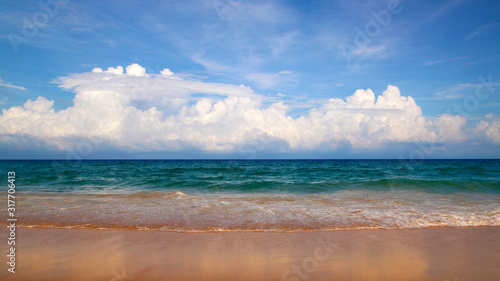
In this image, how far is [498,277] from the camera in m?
4.93

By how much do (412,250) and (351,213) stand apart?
13.4 feet

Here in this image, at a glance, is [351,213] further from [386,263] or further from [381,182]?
[381,182]

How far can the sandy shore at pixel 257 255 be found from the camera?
5.01 m

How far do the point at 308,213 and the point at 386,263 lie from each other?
16.3 ft

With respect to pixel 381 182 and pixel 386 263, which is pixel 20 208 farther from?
pixel 381 182

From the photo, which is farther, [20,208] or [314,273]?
[20,208]

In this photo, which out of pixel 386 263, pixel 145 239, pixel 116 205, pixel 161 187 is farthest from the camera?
pixel 161 187

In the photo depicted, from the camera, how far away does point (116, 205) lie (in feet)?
40.0

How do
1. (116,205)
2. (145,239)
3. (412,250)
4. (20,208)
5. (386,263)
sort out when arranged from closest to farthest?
1. (386,263)
2. (412,250)
3. (145,239)
4. (20,208)
5. (116,205)

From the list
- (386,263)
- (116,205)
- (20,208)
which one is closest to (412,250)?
(386,263)

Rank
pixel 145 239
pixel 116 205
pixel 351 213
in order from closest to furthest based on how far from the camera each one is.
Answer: pixel 145 239 < pixel 351 213 < pixel 116 205

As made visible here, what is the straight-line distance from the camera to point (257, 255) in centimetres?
594

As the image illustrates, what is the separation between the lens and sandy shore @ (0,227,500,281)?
5.01 meters

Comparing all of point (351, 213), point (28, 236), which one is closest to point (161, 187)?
point (28, 236)
